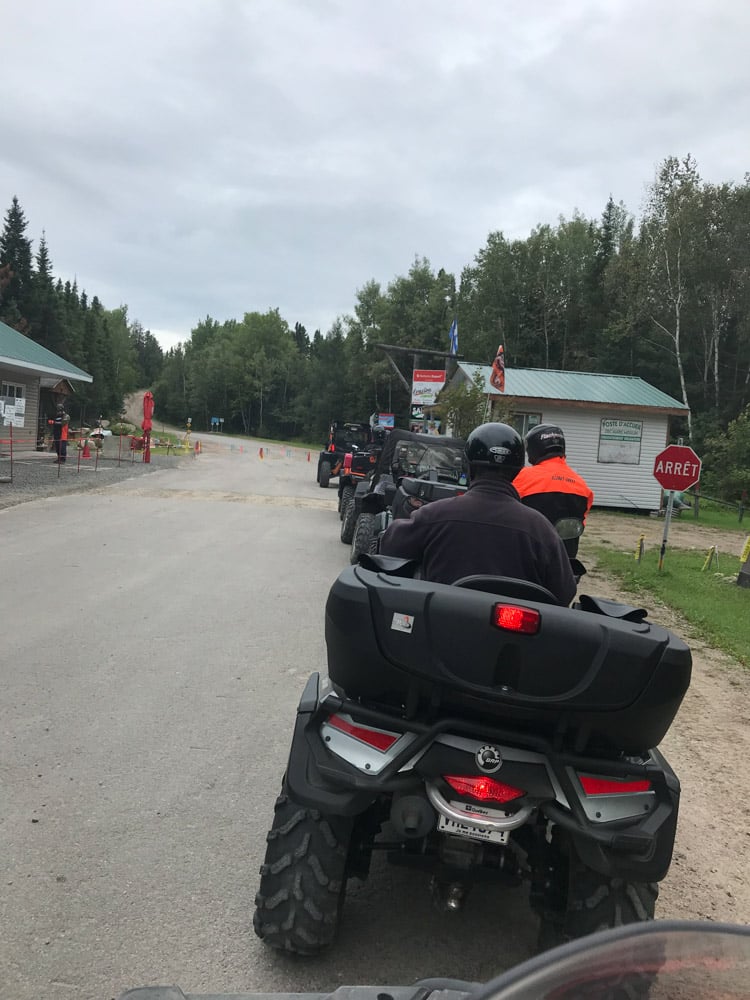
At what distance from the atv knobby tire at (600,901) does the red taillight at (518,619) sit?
83 cm

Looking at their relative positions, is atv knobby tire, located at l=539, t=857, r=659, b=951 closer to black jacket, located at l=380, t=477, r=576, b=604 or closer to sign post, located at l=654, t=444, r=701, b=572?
black jacket, located at l=380, t=477, r=576, b=604

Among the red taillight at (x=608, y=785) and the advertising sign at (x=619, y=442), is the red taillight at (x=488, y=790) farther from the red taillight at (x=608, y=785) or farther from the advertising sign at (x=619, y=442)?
the advertising sign at (x=619, y=442)

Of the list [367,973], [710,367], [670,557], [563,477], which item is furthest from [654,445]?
[367,973]

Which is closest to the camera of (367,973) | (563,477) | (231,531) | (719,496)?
(367,973)

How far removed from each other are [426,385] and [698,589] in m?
26.5

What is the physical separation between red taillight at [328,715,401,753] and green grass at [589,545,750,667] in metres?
5.87

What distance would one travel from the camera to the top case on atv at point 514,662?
228 centimetres

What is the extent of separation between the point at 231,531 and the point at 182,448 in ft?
109

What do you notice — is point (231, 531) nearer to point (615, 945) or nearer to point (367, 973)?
point (367, 973)

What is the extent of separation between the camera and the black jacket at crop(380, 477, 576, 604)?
288cm

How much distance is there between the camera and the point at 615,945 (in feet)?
4.02

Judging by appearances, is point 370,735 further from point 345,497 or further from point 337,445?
point 337,445

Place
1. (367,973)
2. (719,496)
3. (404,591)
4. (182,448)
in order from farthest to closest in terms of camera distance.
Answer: (182,448) → (719,496) → (367,973) → (404,591)

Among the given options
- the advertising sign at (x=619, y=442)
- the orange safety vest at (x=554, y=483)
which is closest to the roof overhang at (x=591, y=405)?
the advertising sign at (x=619, y=442)
